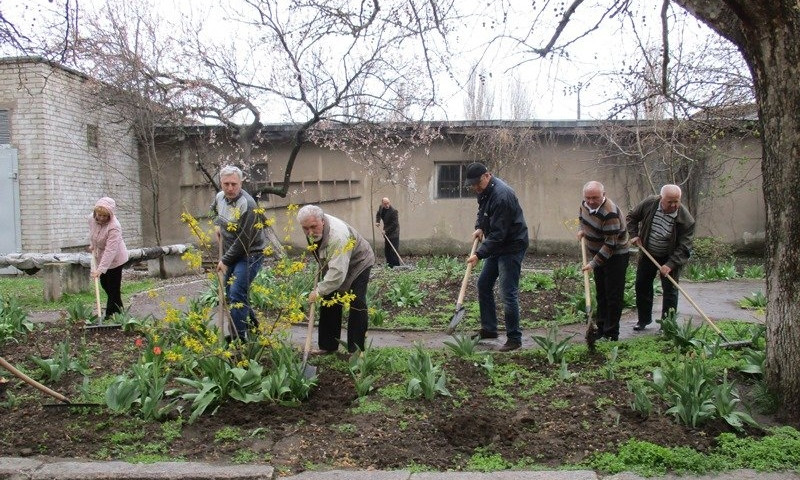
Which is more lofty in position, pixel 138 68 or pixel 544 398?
pixel 138 68

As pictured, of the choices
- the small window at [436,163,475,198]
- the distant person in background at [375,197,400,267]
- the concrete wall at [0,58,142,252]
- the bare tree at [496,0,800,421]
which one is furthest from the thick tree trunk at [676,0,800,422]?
the small window at [436,163,475,198]

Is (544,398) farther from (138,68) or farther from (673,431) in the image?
(138,68)

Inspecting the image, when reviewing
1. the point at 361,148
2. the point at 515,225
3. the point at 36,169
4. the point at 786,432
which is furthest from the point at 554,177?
the point at 786,432

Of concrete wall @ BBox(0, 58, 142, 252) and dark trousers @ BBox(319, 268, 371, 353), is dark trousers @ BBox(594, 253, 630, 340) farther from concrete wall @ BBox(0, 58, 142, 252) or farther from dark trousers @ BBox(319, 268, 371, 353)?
concrete wall @ BBox(0, 58, 142, 252)

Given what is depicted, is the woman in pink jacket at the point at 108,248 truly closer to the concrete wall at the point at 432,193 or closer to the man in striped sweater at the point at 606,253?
the man in striped sweater at the point at 606,253

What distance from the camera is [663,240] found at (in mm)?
6621

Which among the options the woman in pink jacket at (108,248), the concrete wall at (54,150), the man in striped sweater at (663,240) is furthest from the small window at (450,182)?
the woman in pink jacket at (108,248)

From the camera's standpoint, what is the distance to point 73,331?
22.6 ft

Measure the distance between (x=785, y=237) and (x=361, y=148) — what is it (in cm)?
1289

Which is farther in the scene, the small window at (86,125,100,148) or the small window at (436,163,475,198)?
the small window at (436,163,475,198)

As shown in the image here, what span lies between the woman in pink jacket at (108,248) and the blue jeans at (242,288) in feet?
6.77

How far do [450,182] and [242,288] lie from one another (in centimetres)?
1192

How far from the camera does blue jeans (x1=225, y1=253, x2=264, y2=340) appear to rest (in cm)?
563

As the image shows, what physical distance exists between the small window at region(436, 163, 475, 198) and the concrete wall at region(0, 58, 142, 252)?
8266 millimetres
